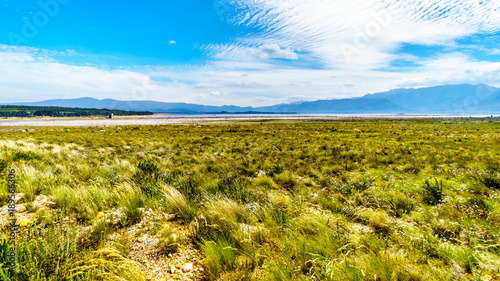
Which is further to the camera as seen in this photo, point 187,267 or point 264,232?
point 264,232

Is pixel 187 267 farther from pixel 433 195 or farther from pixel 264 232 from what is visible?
pixel 433 195

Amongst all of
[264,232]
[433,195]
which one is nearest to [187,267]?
[264,232]

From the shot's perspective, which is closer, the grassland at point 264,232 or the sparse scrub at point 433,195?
the grassland at point 264,232

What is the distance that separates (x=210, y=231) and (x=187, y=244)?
494 millimetres

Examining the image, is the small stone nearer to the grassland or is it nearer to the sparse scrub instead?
the grassland

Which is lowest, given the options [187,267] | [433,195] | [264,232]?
[433,195]

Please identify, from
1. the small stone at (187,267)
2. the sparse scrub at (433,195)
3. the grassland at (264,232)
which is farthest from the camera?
the sparse scrub at (433,195)

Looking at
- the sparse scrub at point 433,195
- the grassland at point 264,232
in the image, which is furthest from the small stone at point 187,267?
the sparse scrub at point 433,195

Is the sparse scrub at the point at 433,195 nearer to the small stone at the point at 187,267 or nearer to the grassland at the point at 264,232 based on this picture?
the grassland at the point at 264,232

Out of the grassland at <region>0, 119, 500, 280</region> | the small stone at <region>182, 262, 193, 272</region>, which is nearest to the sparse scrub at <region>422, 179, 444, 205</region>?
the grassland at <region>0, 119, 500, 280</region>

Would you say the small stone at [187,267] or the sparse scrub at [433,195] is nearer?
the small stone at [187,267]

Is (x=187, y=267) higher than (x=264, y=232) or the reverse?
the reverse

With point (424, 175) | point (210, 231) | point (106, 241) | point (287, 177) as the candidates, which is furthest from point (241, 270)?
point (424, 175)

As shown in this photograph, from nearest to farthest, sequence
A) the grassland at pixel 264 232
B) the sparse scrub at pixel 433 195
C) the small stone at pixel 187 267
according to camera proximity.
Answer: the grassland at pixel 264 232 < the small stone at pixel 187 267 < the sparse scrub at pixel 433 195
